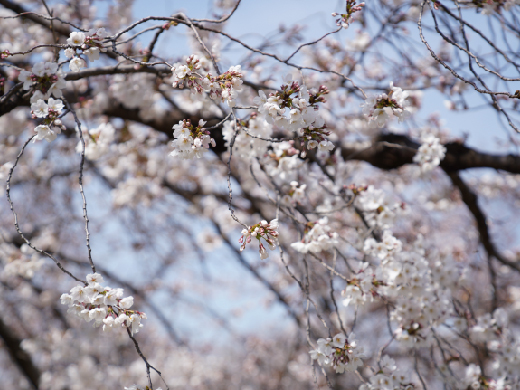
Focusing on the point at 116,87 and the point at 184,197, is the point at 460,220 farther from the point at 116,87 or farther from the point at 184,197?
the point at 116,87

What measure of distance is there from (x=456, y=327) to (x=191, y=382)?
4644mm

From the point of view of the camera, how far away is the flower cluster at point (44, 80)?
58.1 inches

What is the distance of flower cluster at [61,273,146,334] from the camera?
1.23 m

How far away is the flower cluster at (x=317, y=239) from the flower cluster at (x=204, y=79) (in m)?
0.67

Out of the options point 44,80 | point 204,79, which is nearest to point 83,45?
point 44,80

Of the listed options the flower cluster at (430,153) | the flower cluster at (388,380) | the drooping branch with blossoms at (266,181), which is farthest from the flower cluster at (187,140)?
the flower cluster at (430,153)

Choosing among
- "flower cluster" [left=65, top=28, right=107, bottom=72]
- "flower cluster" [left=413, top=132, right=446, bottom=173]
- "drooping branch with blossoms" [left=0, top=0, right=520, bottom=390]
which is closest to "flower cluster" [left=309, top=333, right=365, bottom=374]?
"drooping branch with blossoms" [left=0, top=0, right=520, bottom=390]

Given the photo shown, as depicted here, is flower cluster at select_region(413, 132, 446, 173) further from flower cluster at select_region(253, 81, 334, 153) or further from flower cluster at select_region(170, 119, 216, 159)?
flower cluster at select_region(170, 119, 216, 159)

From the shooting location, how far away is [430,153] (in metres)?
2.16

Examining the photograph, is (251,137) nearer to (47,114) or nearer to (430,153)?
(47,114)

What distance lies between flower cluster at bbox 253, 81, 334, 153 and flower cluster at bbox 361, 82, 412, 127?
0.25 meters

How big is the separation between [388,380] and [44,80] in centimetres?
177

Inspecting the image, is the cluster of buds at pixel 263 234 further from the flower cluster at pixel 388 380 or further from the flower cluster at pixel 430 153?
the flower cluster at pixel 430 153

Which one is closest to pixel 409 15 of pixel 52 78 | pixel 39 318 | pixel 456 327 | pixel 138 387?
pixel 456 327
